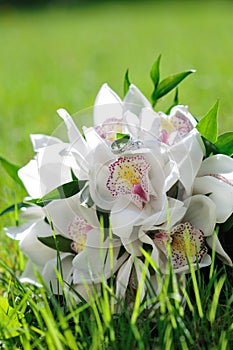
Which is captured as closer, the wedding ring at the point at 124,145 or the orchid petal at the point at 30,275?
the wedding ring at the point at 124,145

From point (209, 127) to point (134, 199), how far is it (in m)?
0.22

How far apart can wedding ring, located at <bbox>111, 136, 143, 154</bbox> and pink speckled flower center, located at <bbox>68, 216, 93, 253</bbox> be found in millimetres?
142

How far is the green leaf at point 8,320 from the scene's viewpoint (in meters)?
1.06

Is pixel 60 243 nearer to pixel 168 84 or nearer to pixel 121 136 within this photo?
pixel 121 136

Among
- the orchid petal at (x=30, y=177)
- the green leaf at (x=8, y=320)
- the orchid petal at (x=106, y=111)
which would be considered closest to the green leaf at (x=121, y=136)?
the orchid petal at (x=106, y=111)

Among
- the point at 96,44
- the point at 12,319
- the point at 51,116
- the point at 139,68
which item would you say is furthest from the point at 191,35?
the point at 12,319

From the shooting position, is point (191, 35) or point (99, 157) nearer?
point (99, 157)

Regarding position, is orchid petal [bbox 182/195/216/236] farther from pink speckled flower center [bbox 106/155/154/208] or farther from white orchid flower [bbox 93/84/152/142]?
white orchid flower [bbox 93/84/152/142]

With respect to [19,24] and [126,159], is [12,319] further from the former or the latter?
[19,24]

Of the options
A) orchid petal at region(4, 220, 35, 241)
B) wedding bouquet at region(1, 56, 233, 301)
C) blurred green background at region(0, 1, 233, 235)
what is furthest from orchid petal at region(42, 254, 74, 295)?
blurred green background at region(0, 1, 233, 235)

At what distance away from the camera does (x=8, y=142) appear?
2617 millimetres

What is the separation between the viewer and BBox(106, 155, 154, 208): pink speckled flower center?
46.6 inches

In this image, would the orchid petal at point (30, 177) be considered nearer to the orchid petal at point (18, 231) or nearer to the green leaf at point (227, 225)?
the orchid petal at point (18, 231)

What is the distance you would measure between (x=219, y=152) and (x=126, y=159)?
198mm
